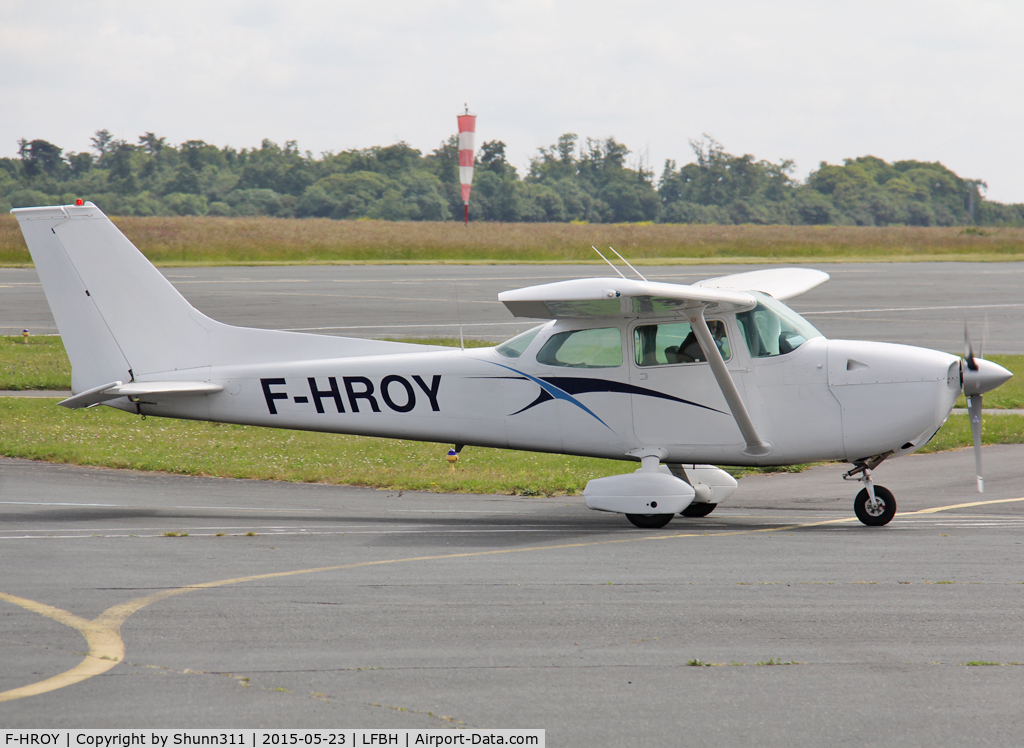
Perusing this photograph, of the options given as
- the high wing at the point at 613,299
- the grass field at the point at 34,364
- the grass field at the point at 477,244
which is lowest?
→ the grass field at the point at 34,364

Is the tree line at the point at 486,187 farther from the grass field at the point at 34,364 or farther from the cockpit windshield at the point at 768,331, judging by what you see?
the cockpit windshield at the point at 768,331

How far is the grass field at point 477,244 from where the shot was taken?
184 feet

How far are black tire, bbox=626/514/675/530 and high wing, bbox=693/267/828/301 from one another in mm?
2463

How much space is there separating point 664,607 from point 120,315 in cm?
693

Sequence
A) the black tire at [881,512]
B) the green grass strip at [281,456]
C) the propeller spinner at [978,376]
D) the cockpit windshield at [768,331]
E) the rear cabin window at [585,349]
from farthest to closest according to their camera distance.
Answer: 1. the green grass strip at [281,456]
2. the rear cabin window at [585,349]
3. the cockpit windshield at [768,331]
4. the black tire at [881,512]
5. the propeller spinner at [978,376]

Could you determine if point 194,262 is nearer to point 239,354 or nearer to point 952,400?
point 239,354

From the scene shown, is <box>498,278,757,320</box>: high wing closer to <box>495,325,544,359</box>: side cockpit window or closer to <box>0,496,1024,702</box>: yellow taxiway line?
<box>495,325,544,359</box>: side cockpit window

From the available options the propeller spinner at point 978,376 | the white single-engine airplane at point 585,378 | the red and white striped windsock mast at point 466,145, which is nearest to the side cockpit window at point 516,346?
the white single-engine airplane at point 585,378

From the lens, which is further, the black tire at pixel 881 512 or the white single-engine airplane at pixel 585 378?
the black tire at pixel 881 512

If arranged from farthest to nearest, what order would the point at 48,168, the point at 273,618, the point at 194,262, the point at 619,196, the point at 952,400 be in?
the point at 619,196
the point at 48,168
the point at 194,262
the point at 952,400
the point at 273,618

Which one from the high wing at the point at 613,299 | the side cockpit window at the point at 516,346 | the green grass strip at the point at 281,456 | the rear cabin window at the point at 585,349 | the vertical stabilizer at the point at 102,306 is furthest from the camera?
the green grass strip at the point at 281,456

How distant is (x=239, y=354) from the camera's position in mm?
11023

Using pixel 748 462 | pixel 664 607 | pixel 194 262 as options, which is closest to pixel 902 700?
pixel 664 607

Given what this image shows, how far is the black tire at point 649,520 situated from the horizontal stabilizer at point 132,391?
445 cm
